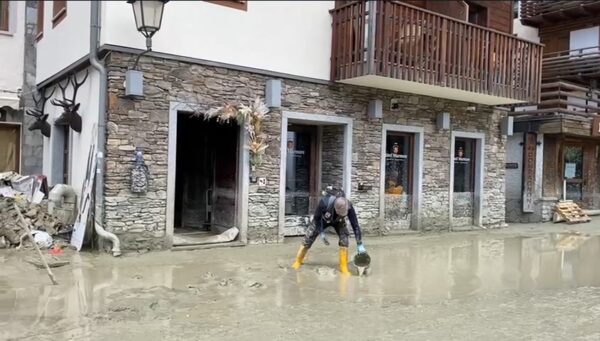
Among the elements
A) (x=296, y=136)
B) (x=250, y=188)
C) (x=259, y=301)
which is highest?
(x=296, y=136)

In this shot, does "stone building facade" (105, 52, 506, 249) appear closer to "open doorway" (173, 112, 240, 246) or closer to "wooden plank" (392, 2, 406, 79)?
"open doorway" (173, 112, 240, 246)

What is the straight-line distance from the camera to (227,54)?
9.81 meters

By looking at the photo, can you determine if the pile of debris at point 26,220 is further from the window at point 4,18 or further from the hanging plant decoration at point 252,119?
the window at point 4,18

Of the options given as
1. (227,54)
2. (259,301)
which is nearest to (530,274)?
(259,301)

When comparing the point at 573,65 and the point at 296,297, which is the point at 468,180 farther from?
the point at 296,297

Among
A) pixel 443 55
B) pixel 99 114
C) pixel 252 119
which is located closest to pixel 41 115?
pixel 99 114

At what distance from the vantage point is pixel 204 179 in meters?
11.6

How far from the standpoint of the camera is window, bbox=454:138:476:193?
13641 millimetres

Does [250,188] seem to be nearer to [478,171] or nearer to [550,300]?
[550,300]

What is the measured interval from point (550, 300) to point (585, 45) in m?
15.6

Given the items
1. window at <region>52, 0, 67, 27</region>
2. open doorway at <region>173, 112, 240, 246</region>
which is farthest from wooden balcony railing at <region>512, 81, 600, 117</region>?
window at <region>52, 0, 67, 27</region>

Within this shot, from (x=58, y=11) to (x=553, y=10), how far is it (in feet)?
51.9

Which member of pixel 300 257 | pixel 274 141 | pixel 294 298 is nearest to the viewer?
pixel 294 298

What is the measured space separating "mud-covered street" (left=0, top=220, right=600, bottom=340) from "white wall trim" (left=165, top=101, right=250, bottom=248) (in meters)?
0.42
